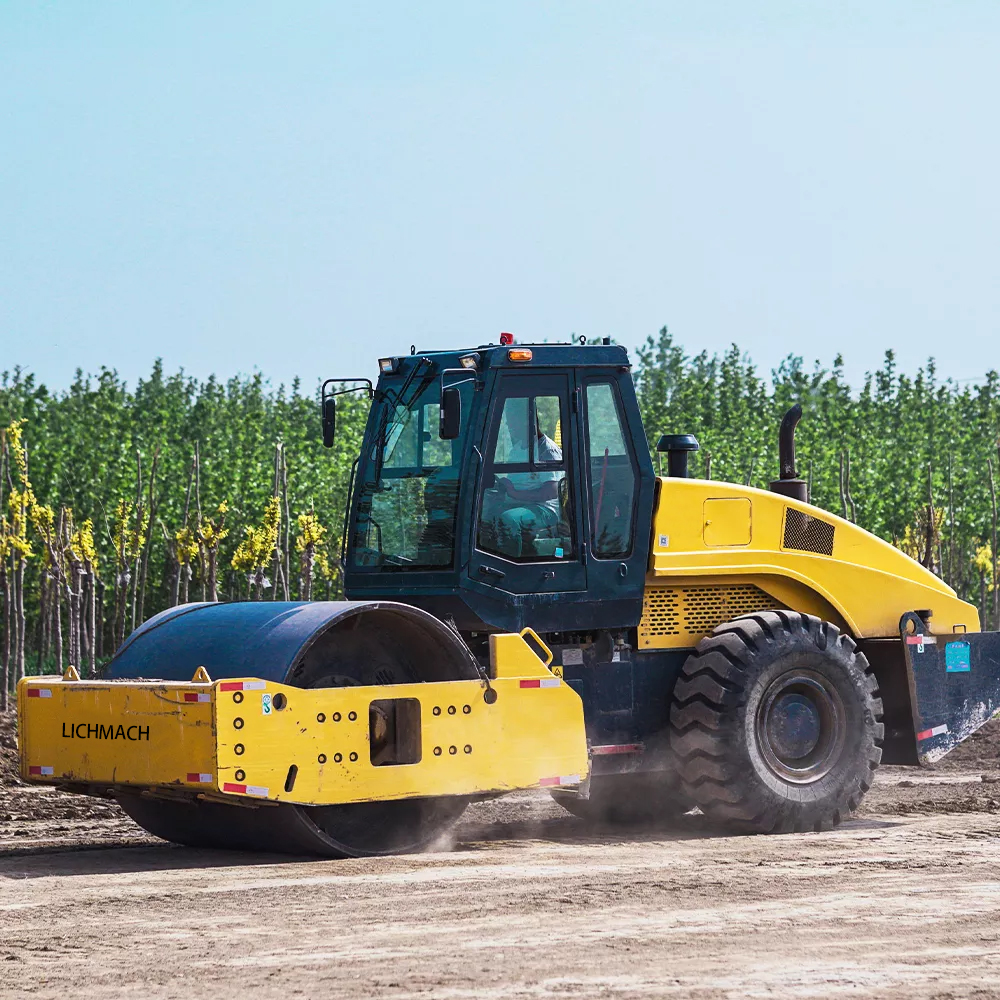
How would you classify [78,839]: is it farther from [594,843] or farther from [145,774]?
[594,843]

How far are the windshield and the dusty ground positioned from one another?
180cm

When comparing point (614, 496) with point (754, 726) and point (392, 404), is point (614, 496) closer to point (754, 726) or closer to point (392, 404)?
point (392, 404)

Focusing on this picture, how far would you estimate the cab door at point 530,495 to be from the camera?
32.5ft

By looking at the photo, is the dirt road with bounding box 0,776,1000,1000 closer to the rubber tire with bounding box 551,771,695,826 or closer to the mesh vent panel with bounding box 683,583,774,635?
the rubber tire with bounding box 551,771,695,826

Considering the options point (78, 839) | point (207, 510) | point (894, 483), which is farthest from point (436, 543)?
point (894, 483)

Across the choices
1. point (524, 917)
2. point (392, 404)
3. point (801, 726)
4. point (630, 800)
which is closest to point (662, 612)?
point (801, 726)

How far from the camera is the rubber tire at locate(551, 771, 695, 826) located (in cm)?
1105

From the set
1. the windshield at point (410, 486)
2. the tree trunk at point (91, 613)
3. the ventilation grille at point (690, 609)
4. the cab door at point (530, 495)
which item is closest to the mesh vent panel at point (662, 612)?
the ventilation grille at point (690, 609)

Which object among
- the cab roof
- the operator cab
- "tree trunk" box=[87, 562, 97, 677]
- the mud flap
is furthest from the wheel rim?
"tree trunk" box=[87, 562, 97, 677]

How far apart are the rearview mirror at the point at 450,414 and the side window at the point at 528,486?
61cm

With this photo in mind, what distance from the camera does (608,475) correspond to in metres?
10.3

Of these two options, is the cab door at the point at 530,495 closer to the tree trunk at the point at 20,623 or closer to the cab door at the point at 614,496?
the cab door at the point at 614,496

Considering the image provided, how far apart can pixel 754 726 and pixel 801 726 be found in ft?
1.66

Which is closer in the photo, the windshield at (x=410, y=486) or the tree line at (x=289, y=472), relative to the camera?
the windshield at (x=410, y=486)
